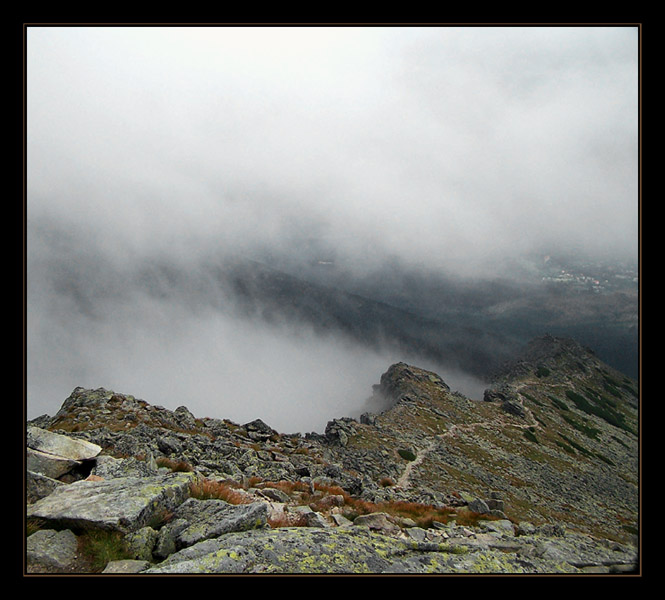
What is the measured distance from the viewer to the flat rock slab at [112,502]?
24.7 ft

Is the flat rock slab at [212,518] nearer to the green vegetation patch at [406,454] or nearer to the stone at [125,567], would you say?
the stone at [125,567]

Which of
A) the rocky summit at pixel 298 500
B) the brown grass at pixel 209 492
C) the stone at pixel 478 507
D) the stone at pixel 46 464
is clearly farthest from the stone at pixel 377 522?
the stone at pixel 478 507

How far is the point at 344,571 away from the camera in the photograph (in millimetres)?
7473

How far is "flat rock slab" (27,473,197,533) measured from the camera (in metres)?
7.52

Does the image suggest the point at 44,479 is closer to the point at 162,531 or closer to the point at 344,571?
the point at 162,531

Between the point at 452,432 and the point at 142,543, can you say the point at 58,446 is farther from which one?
the point at 452,432

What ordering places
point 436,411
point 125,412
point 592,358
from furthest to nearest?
point 592,358, point 436,411, point 125,412

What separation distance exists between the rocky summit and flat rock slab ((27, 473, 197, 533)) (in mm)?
40

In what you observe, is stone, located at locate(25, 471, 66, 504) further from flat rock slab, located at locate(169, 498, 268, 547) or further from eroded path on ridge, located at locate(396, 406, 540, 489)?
eroded path on ridge, located at locate(396, 406, 540, 489)

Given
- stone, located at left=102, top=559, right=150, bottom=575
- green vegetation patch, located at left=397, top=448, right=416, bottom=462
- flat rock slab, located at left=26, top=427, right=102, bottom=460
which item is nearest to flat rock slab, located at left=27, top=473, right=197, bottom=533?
stone, located at left=102, top=559, right=150, bottom=575

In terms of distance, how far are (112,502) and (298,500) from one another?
29.3 ft

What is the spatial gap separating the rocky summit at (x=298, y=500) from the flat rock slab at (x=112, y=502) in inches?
1.6

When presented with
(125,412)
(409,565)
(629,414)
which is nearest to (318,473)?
(125,412)

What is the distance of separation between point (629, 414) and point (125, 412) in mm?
201499
